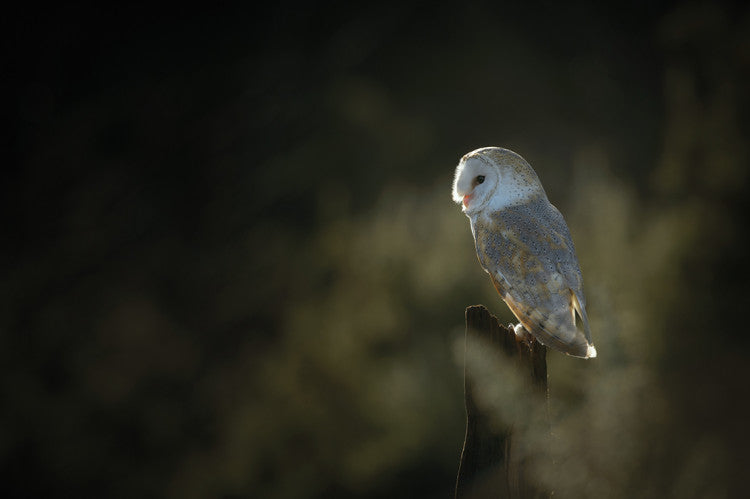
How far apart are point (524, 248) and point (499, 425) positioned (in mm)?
431

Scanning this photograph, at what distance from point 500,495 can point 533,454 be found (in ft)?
0.29

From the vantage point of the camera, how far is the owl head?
1.22 meters

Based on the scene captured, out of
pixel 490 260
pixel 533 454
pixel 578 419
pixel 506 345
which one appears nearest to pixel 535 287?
pixel 490 260

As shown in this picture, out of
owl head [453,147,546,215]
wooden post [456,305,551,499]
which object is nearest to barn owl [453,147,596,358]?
owl head [453,147,546,215]

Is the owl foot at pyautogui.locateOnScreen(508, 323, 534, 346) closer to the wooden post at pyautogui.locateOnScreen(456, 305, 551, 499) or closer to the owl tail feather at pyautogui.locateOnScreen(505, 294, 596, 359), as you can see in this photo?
the owl tail feather at pyautogui.locateOnScreen(505, 294, 596, 359)

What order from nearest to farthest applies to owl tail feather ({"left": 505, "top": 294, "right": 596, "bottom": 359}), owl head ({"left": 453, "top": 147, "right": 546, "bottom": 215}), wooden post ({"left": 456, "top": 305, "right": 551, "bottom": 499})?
wooden post ({"left": 456, "top": 305, "right": 551, "bottom": 499}) < owl tail feather ({"left": 505, "top": 294, "right": 596, "bottom": 359}) < owl head ({"left": 453, "top": 147, "right": 546, "bottom": 215})

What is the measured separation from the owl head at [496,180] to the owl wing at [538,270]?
3cm

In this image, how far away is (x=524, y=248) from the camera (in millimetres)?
1139

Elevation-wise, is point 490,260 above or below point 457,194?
below

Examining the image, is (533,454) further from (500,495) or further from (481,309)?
(481,309)

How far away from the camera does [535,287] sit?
1096mm

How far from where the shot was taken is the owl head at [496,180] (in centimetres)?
122

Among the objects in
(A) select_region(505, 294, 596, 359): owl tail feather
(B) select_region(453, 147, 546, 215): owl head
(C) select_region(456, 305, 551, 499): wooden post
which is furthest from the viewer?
(B) select_region(453, 147, 546, 215): owl head

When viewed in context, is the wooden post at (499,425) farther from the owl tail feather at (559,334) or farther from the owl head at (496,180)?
the owl head at (496,180)
